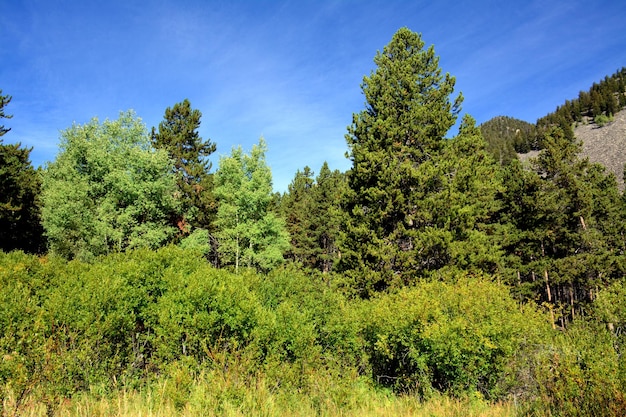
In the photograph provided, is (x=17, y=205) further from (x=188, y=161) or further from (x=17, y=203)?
(x=188, y=161)

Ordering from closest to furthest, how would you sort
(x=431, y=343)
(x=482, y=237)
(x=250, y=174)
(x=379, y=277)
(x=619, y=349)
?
1. (x=619, y=349)
2. (x=431, y=343)
3. (x=379, y=277)
4. (x=482, y=237)
5. (x=250, y=174)

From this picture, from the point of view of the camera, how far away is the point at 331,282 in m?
18.0

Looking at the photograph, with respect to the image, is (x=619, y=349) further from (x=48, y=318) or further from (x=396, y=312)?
(x=48, y=318)

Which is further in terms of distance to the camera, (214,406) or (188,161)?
(188,161)

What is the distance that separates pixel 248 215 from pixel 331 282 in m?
13.2

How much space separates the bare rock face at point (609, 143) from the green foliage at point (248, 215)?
5914 centimetres

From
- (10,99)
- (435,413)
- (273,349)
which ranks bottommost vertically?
(435,413)

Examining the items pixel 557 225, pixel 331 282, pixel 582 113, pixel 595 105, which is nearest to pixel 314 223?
pixel 557 225

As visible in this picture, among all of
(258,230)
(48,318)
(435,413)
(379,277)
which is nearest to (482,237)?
(379,277)

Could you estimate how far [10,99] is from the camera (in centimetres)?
2811

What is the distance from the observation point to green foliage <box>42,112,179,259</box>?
2611cm

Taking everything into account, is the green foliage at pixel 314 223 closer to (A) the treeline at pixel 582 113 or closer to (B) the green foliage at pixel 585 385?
(B) the green foliage at pixel 585 385

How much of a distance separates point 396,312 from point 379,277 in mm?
6456

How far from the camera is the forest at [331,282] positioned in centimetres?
682
